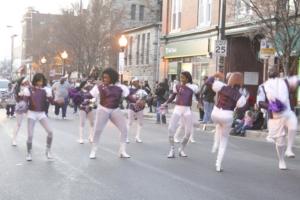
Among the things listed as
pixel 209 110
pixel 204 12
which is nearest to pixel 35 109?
pixel 209 110

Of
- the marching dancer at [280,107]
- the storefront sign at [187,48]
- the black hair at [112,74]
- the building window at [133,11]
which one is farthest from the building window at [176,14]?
the building window at [133,11]

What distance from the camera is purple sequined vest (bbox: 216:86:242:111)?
10.6 m

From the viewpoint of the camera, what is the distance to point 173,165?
11.1 meters

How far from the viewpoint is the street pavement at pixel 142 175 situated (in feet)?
27.3

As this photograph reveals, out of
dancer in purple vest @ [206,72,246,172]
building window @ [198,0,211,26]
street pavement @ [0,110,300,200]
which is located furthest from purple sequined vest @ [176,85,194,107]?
building window @ [198,0,211,26]

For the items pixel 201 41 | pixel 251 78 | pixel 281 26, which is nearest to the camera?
pixel 281 26

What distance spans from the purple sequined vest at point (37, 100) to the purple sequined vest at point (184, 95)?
2727 millimetres

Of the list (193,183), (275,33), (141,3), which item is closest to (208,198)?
(193,183)

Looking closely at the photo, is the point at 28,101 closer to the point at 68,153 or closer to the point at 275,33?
the point at 68,153

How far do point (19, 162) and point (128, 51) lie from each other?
38423mm

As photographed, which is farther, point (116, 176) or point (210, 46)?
point (210, 46)

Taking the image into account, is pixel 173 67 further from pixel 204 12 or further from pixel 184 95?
pixel 184 95

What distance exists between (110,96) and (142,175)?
2249mm

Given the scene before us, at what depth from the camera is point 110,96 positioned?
11562mm
